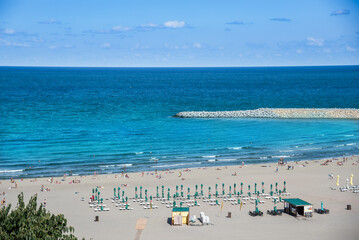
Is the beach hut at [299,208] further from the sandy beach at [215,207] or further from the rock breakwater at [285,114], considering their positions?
the rock breakwater at [285,114]

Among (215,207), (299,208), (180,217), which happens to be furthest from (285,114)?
(180,217)

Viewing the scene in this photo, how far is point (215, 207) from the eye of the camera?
3616 cm

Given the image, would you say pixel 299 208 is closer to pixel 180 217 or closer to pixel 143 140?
pixel 180 217

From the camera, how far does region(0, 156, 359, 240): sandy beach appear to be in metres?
30.5

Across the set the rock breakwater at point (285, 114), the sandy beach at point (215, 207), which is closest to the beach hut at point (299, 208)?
the sandy beach at point (215, 207)

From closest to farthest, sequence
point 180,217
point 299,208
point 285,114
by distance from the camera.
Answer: point 180,217 → point 299,208 → point 285,114

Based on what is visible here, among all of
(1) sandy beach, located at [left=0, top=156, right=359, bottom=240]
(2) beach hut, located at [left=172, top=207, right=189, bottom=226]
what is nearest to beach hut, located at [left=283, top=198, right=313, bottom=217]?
(1) sandy beach, located at [left=0, top=156, right=359, bottom=240]

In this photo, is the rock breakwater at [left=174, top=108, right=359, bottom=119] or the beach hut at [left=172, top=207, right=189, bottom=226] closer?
the beach hut at [left=172, top=207, right=189, bottom=226]

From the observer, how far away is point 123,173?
4806 cm

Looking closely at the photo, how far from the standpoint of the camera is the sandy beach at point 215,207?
30.5 m

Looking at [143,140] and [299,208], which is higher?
[143,140]

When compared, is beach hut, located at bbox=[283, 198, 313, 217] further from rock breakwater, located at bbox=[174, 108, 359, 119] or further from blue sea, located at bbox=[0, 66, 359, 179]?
rock breakwater, located at bbox=[174, 108, 359, 119]

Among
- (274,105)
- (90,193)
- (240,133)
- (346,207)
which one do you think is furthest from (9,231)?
(274,105)

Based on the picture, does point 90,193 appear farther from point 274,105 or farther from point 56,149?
point 274,105
